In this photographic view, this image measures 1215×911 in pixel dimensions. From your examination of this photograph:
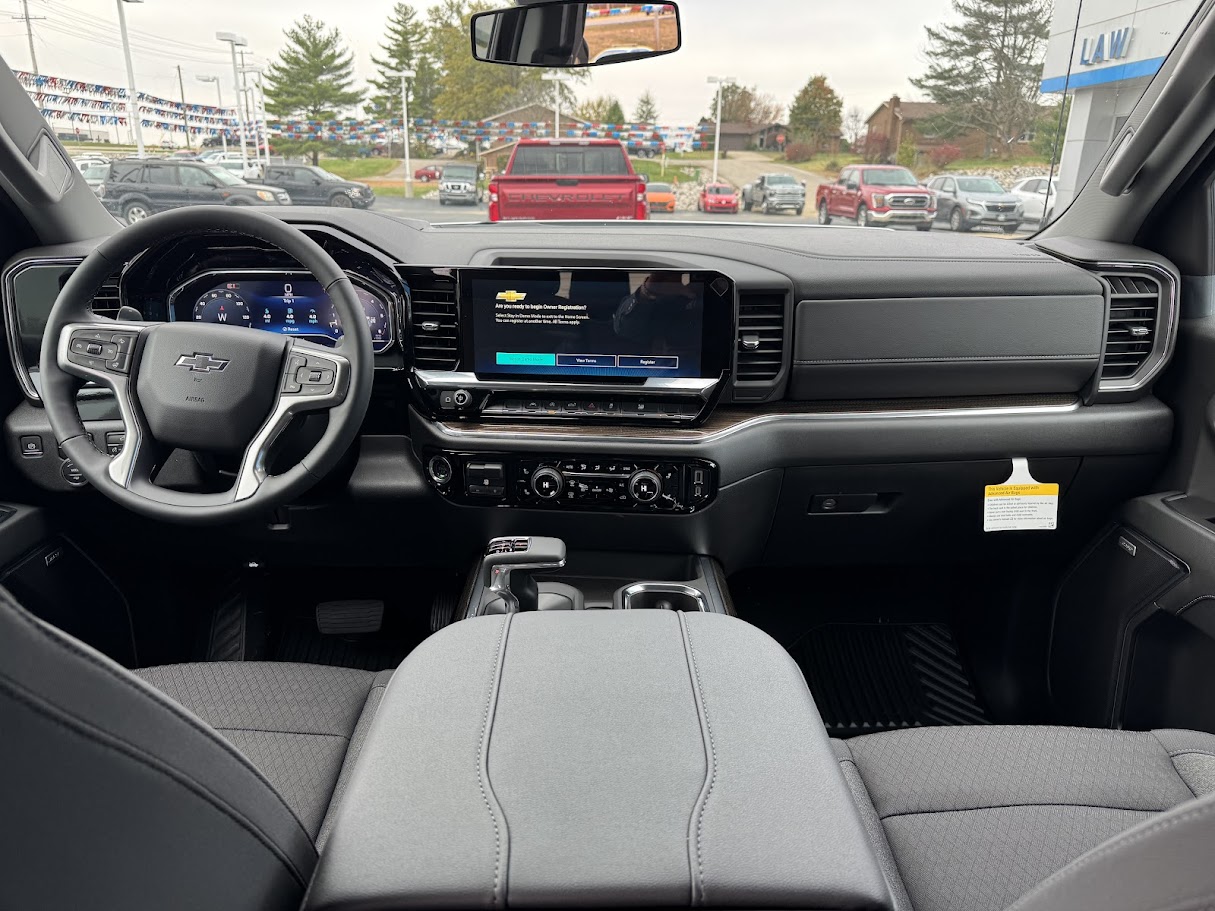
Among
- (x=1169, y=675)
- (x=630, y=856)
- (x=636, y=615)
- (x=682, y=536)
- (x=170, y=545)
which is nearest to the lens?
(x=630, y=856)

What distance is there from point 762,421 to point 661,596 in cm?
50

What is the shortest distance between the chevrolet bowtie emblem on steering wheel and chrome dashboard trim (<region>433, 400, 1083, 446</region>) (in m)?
0.56

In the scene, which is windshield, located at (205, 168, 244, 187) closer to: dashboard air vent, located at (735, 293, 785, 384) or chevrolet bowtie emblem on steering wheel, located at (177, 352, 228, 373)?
chevrolet bowtie emblem on steering wheel, located at (177, 352, 228, 373)

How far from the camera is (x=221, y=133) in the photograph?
8.30 ft

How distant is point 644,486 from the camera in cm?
217

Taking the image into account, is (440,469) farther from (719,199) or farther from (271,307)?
(719,199)

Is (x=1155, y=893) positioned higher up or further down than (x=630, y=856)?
higher up

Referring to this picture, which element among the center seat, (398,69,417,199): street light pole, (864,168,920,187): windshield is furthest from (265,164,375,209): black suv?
the center seat

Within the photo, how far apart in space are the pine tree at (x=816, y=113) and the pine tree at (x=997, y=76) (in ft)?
0.99

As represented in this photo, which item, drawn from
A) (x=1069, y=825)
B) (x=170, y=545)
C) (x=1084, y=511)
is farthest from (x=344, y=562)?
(x=1084, y=511)

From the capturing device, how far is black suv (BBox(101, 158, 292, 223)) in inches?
88.1

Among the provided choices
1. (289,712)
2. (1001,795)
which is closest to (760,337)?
(1001,795)

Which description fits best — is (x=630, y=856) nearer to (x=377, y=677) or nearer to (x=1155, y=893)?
(x=1155, y=893)

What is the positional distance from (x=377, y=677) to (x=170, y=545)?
40.6 inches
